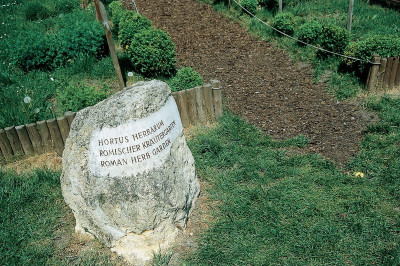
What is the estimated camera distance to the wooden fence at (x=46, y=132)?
5117 mm

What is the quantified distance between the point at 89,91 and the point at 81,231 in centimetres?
239

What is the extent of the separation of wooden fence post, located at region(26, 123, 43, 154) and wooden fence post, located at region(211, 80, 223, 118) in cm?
283

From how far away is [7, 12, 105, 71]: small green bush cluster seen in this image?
7.62 m

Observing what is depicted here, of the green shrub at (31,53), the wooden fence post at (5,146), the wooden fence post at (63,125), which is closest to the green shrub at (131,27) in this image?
the green shrub at (31,53)

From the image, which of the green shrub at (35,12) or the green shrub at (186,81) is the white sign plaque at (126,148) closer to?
the green shrub at (186,81)

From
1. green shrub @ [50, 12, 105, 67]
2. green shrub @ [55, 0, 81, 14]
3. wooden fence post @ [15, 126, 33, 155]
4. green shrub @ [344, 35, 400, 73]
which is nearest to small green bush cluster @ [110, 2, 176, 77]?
green shrub @ [50, 12, 105, 67]

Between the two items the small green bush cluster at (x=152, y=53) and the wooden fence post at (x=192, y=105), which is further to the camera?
the small green bush cluster at (x=152, y=53)

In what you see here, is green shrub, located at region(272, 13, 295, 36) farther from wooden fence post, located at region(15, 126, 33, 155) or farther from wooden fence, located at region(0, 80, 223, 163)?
wooden fence post, located at region(15, 126, 33, 155)

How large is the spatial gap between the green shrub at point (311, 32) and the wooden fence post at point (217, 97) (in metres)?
3.49

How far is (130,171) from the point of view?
348cm

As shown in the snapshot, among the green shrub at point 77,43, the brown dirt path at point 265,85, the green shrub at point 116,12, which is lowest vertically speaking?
the brown dirt path at point 265,85

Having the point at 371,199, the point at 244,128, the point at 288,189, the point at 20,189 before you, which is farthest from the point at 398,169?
the point at 20,189

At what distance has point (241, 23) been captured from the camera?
10273 mm

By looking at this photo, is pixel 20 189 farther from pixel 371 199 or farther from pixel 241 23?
pixel 241 23
